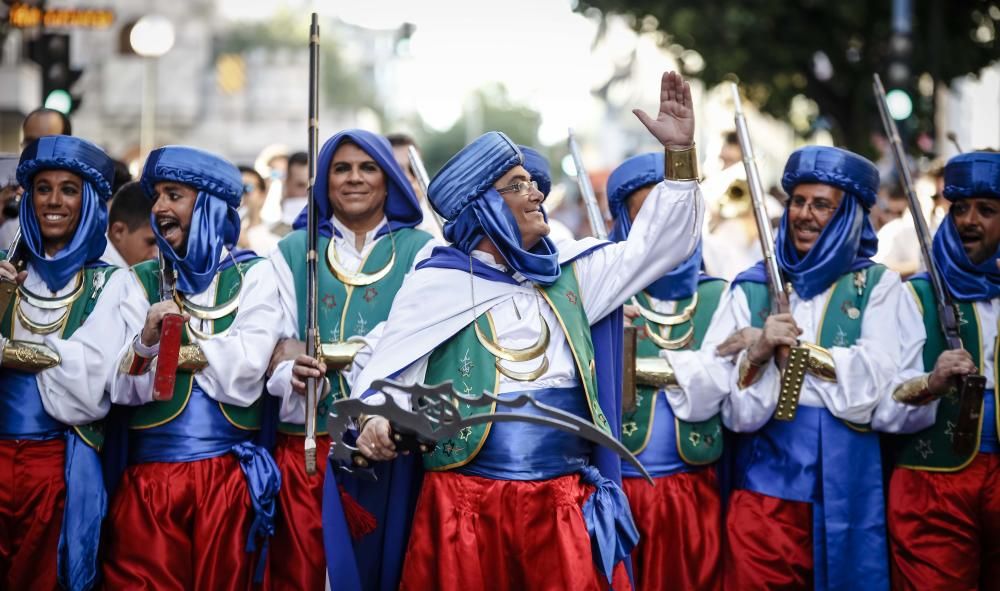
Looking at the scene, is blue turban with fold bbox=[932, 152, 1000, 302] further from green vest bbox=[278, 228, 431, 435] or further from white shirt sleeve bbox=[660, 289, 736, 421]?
green vest bbox=[278, 228, 431, 435]

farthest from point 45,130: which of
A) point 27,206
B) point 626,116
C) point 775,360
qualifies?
point 626,116

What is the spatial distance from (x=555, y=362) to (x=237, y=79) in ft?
199

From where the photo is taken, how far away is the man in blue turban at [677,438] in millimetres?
6949

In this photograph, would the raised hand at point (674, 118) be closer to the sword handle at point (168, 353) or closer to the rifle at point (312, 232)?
the rifle at point (312, 232)

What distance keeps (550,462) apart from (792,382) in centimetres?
159

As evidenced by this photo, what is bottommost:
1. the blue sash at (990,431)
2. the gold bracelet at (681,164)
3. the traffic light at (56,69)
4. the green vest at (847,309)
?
the blue sash at (990,431)

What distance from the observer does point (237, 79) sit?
6425cm

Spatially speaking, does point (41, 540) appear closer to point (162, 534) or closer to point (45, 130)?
point (162, 534)

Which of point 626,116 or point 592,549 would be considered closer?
point 592,549

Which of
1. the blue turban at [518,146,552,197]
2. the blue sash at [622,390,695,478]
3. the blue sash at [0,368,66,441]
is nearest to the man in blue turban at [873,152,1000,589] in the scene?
Result: the blue sash at [622,390,695,478]

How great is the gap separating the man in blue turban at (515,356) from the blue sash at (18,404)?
183cm

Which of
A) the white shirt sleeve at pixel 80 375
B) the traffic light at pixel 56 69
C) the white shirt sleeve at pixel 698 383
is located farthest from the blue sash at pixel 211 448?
the traffic light at pixel 56 69

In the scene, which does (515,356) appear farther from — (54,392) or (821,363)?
(54,392)

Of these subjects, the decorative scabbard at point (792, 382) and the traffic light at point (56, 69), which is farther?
the traffic light at point (56, 69)
